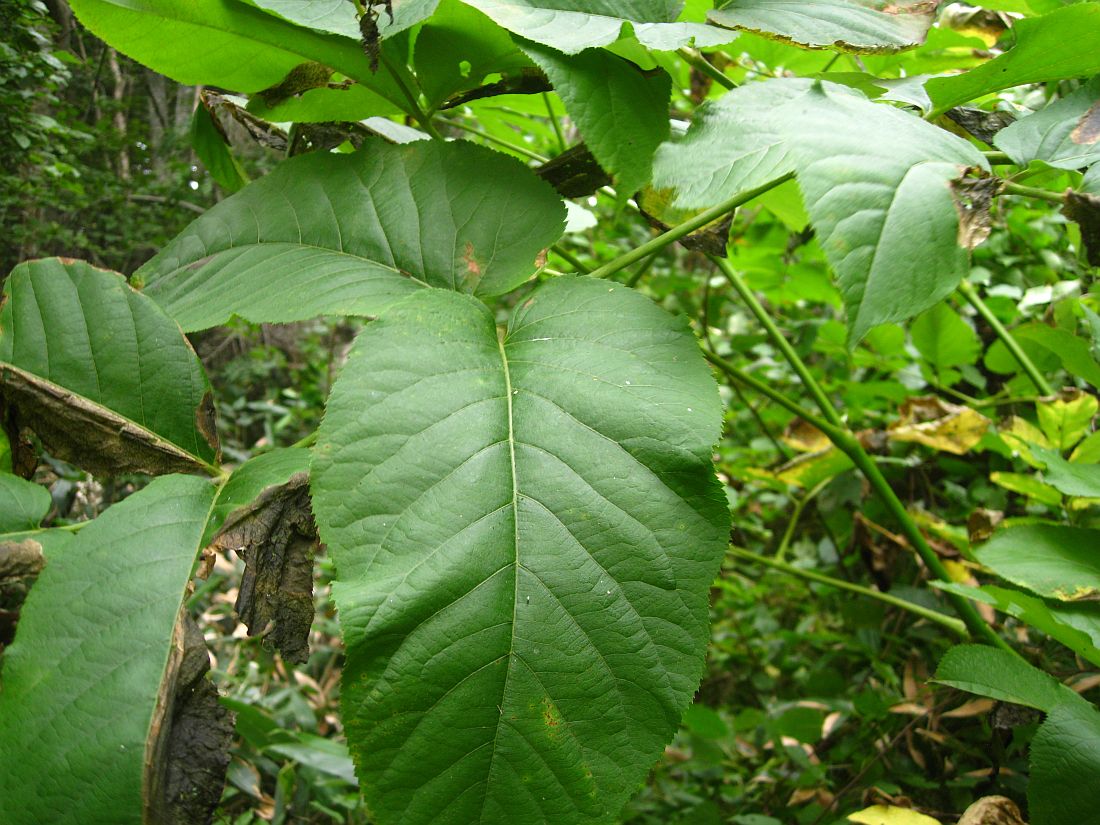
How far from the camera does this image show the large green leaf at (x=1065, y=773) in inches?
24.7

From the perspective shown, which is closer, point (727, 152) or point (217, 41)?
point (727, 152)

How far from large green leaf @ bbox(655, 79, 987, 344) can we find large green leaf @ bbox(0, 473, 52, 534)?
0.60 m

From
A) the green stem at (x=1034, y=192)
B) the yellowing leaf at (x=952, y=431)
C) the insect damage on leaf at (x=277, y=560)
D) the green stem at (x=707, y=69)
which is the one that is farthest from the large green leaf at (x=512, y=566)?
the yellowing leaf at (x=952, y=431)

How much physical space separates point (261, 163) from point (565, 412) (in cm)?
235

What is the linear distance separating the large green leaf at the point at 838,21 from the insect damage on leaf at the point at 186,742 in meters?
0.66

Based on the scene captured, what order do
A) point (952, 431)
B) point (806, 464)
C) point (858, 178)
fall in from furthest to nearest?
1. point (806, 464)
2. point (952, 431)
3. point (858, 178)

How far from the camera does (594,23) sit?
24.8 inches

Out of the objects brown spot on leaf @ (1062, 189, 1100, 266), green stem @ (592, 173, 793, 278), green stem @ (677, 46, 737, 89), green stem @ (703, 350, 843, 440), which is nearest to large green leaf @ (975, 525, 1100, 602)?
green stem @ (703, 350, 843, 440)

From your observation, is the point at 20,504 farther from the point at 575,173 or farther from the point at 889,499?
the point at 889,499

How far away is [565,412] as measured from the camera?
1.75 ft

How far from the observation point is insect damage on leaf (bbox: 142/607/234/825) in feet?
1.65

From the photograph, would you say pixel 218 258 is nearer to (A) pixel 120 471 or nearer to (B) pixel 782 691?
(A) pixel 120 471

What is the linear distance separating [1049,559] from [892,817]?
30 cm

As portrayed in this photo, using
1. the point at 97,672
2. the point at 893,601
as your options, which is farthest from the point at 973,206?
the point at 893,601
